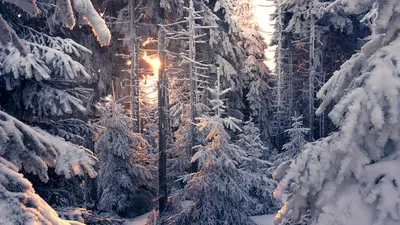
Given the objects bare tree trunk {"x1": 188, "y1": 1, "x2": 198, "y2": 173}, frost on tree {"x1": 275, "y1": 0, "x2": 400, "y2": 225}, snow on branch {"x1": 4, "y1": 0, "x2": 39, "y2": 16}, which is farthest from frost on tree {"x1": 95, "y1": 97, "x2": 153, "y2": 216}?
snow on branch {"x1": 4, "y1": 0, "x2": 39, "y2": 16}

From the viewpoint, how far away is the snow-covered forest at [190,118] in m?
3.34

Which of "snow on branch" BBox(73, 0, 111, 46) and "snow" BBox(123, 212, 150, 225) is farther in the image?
"snow" BBox(123, 212, 150, 225)

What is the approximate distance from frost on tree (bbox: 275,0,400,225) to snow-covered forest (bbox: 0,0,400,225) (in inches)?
0.5

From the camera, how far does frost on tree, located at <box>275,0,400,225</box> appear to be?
3305 millimetres

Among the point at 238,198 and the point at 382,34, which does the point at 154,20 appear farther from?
the point at 382,34

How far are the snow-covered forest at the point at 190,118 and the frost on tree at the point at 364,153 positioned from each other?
0.04 feet

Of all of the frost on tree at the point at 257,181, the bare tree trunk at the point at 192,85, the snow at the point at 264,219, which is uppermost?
the bare tree trunk at the point at 192,85

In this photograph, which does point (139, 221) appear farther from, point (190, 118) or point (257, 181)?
point (257, 181)

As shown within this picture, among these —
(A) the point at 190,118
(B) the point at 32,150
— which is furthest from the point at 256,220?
(B) the point at 32,150

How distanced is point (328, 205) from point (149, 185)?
A: 13.7 meters

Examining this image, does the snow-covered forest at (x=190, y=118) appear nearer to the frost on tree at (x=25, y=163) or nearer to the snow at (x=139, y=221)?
the frost on tree at (x=25, y=163)

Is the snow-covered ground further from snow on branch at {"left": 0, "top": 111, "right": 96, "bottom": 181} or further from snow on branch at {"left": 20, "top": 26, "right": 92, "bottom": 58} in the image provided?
snow on branch at {"left": 0, "top": 111, "right": 96, "bottom": 181}

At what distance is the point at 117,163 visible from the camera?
50.4ft

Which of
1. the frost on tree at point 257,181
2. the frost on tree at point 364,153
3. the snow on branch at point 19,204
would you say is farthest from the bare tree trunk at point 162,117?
the snow on branch at point 19,204
